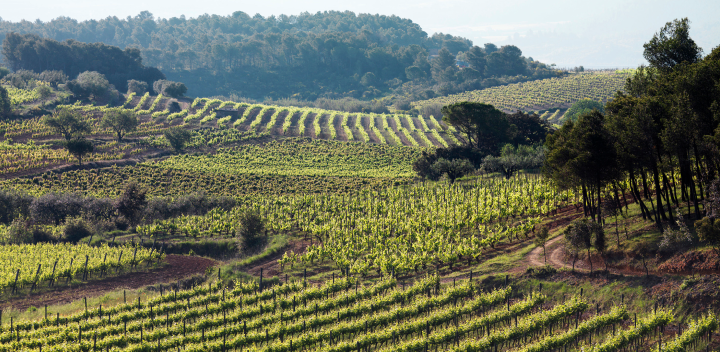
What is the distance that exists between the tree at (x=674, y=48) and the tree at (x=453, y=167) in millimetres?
28296

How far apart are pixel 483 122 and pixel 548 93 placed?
96.4m

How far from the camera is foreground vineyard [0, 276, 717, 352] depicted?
29062mm

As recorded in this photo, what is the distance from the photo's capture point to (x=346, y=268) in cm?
4225

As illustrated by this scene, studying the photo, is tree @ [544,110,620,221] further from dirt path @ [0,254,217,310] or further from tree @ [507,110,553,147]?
tree @ [507,110,553,147]

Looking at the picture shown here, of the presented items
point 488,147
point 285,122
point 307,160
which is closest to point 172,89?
point 285,122

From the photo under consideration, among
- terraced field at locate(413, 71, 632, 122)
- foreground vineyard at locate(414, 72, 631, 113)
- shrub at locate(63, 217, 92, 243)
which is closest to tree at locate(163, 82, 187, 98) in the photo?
terraced field at locate(413, 71, 632, 122)

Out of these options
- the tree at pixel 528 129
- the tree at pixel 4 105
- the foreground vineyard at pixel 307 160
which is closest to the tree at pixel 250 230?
the foreground vineyard at pixel 307 160

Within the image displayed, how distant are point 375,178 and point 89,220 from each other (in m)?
37.2

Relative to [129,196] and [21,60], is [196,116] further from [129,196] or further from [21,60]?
[21,60]

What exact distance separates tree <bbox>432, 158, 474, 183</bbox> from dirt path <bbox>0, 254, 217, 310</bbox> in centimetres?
3384

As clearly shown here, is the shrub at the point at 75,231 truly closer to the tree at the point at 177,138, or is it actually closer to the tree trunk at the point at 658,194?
the tree at the point at 177,138

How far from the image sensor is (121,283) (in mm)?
42312

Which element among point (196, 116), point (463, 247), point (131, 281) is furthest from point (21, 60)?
point (463, 247)

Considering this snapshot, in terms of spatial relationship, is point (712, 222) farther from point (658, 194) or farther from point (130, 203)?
point (130, 203)
